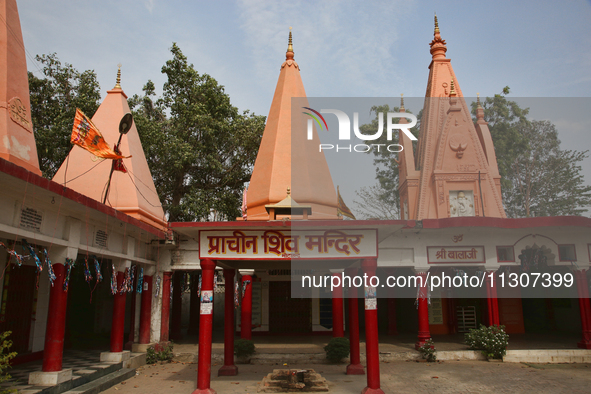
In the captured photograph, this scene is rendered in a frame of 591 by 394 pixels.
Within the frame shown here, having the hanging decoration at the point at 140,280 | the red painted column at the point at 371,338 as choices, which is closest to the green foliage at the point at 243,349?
the hanging decoration at the point at 140,280

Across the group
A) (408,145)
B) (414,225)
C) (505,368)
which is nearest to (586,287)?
(505,368)

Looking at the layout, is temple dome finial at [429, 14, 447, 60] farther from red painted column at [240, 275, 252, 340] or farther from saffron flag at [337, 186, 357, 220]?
red painted column at [240, 275, 252, 340]

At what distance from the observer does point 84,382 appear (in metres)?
8.40

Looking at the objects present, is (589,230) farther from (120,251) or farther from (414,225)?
(120,251)

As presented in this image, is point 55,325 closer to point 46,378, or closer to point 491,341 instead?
point 46,378

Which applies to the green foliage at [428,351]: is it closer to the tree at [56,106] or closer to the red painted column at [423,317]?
the red painted column at [423,317]

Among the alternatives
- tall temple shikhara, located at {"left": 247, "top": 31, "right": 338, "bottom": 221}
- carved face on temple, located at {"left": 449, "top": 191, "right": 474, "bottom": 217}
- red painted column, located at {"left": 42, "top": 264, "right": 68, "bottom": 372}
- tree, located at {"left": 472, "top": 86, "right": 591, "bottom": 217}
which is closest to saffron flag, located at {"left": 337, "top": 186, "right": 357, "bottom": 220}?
tall temple shikhara, located at {"left": 247, "top": 31, "right": 338, "bottom": 221}

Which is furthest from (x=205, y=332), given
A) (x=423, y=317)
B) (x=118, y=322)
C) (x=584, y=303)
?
(x=584, y=303)

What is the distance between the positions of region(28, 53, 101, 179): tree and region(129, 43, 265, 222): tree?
7.82ft

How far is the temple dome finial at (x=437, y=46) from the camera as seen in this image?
19.6 meters

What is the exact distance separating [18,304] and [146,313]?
3368 mm

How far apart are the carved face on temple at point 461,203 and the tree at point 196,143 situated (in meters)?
9.87

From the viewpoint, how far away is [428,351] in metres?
11.6

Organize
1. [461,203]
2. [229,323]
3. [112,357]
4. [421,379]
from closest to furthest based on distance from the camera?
[421,379], [229,323], [112,357], [461,203]
